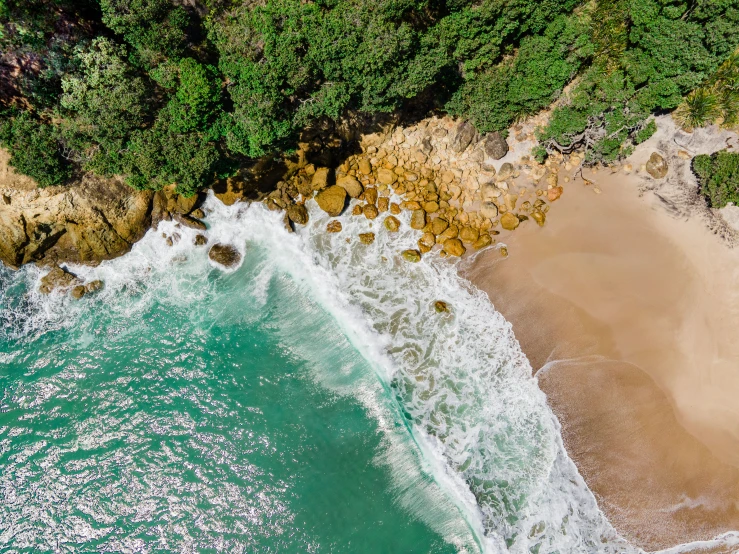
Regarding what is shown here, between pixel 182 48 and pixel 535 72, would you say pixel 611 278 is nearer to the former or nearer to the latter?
pixel 535 72

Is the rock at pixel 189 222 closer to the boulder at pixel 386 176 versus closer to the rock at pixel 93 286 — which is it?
the rock at pixel 93 286

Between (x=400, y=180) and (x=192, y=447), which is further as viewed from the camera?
(x=400, y=180)

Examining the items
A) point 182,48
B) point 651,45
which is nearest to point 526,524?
point 651,45

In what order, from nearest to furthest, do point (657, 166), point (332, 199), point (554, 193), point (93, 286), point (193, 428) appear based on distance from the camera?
point (193, 428), point (657, 166), point (554, 193), point (93, 286), point (332, 199)

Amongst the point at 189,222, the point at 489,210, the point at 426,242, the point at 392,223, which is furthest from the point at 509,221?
the point at 189,222

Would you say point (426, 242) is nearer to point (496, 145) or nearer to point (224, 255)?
point (496, 145)
